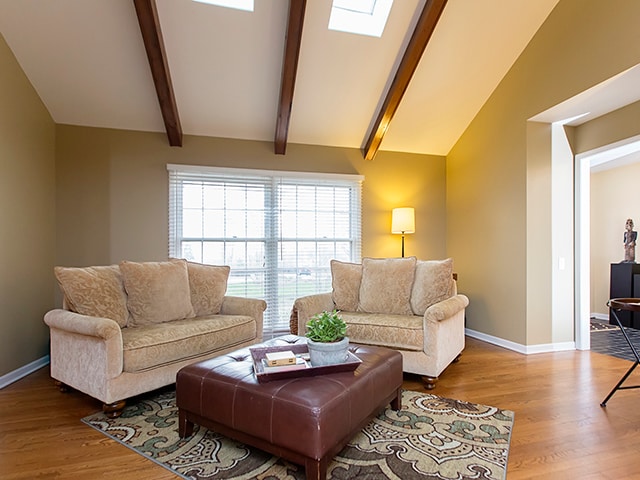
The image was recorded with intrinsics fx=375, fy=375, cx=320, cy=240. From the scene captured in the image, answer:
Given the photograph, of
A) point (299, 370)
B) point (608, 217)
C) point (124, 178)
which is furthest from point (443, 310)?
point (608, 217)

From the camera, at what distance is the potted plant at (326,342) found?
6.53ft

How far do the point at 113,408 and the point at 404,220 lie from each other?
3498 millimetres

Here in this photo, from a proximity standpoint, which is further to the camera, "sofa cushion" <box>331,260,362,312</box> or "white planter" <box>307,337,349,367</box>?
"sofa cushion" <box>331,260,362,312</box>

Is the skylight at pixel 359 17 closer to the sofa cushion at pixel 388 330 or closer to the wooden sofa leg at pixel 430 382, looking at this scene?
the sofa cushion at pixel 388 330

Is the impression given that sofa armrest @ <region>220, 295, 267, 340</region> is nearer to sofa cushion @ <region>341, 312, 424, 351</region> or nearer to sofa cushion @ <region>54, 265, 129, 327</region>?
sofa cushion @ <region>341, 312, 424, 351</region>

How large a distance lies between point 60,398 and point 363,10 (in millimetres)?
4097

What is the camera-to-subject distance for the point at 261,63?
3631 millimetres

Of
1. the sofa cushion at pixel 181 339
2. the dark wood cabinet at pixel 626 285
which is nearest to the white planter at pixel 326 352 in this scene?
the sofa cushion at pixel 181 339

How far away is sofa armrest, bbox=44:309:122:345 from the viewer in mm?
2334

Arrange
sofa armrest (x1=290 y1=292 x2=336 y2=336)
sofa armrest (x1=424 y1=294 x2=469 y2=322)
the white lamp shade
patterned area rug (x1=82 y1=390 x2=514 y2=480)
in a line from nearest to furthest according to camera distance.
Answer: patterned area rug (x1=82 y1=390 x2=514 y2=480)
sofa armrest (x1=424 y1=294 x2=469 y2=322)
sofa armrest (x1=290 y1=292 x2=336 y2=336)
the white lamp shade

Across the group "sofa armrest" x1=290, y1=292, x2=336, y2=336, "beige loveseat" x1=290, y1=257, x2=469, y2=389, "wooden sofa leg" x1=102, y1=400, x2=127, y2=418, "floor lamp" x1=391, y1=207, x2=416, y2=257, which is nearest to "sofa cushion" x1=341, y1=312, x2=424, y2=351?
"beige loveseat" x1=290, y1=257, x2=469, y2=389

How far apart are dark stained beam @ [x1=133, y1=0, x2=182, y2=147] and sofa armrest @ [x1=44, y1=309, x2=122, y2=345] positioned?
2098 millimetres

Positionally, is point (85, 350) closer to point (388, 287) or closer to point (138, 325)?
point (138, 325)

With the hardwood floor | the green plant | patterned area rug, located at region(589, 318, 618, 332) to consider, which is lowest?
patterned area rug, located at region(589, 318, 618, 332)
